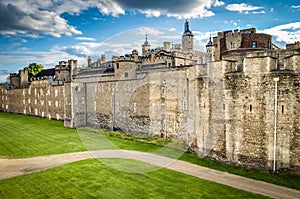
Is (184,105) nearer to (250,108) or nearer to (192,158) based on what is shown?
(192,158)

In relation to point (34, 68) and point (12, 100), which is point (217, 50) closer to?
point (12, 100)

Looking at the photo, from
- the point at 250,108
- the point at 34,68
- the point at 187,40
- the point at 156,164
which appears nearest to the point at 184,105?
the point at 156,164

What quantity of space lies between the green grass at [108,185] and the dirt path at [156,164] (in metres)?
0.87

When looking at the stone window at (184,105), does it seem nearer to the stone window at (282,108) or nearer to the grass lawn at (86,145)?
the grass lawn at (86,145)

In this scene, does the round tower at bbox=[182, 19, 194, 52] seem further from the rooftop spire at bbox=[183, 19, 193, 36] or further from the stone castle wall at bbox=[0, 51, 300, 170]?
the stone castle wall at bbox=[0, 51, 300, 170]

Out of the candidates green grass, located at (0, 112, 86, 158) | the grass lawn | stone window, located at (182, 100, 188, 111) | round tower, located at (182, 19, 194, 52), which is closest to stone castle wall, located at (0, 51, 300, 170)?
stone window, located at (182, 100, 188, 111)

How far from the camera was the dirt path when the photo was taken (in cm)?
1405

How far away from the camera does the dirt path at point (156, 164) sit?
14.0 meters

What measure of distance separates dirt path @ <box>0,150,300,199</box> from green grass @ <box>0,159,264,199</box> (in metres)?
0.87

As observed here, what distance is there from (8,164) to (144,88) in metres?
15.8

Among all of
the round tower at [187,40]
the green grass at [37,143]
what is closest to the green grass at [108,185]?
the green grass at [37,143]

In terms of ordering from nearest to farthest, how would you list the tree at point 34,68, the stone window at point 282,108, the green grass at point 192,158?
the green grass at point 192,158
the stone window at point 282,108
the tree at point 34,68

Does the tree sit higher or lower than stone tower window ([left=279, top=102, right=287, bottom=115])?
higher

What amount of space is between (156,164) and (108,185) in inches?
190
